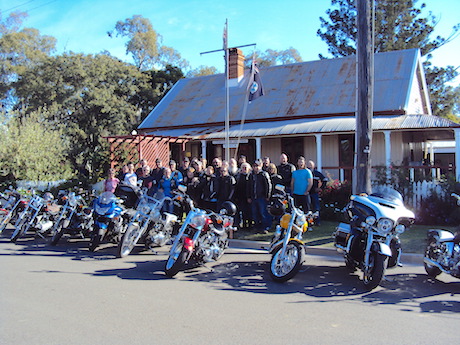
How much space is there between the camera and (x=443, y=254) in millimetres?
6547

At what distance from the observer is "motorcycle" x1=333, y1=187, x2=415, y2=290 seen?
6171 millimetres

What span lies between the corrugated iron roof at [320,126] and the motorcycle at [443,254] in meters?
10.0

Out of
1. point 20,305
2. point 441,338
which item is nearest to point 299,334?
point 441,338

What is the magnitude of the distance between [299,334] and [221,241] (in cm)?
368

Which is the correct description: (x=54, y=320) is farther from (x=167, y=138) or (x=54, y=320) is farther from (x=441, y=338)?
(x=167, y=138)

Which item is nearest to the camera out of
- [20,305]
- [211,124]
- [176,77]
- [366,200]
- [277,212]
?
[20,305]

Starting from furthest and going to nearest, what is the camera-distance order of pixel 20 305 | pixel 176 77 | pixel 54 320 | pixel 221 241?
pixel 176 77 → pixel 221 241 → pixel 20 305 → pixel 54 320

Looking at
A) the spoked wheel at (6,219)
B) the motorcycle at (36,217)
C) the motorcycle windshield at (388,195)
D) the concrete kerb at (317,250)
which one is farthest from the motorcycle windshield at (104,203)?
the motorcycle windshield at (388,195)

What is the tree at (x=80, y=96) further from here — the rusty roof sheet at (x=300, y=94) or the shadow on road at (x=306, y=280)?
the shadow on road at (x=306, y=280)

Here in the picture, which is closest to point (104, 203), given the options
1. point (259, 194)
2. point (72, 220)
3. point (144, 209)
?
point (144, 209)

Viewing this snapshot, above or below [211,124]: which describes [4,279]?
below

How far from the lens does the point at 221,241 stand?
819cm

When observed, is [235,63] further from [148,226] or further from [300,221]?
[300,221]

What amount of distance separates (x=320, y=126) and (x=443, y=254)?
38.8ft
